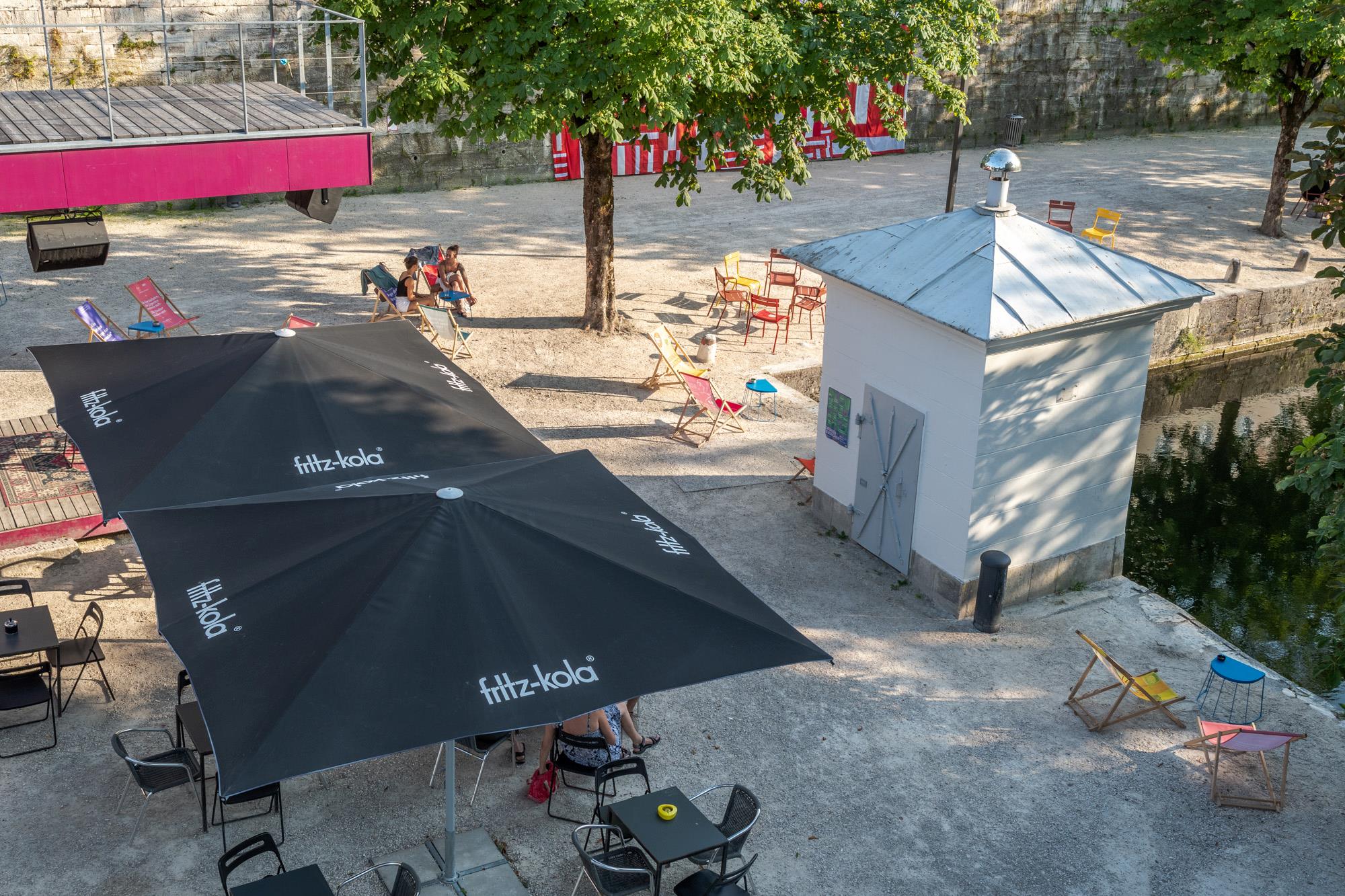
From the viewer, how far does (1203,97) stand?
31.6m

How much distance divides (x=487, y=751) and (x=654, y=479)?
499 centimetres

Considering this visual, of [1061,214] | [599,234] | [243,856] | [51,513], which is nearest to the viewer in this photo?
[243,856]

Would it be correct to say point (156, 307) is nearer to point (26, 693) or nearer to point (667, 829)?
point (26, 693)

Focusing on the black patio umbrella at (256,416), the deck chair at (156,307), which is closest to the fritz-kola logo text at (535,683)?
the black patio umbrella at (256,416)

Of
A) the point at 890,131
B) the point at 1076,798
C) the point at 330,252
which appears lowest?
the point at 1076,798

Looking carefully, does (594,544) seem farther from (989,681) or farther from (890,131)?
(890,131)

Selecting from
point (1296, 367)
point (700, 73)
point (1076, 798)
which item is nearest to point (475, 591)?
point (1076, 798)

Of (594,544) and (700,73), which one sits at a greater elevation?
(700,73)

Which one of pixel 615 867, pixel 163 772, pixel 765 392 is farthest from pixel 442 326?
pixel 615 867

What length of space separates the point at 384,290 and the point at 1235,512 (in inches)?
431

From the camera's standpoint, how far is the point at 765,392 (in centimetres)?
1485

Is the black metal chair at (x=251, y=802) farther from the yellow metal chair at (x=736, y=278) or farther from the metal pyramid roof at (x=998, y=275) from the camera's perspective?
the yellow metal chair at (x=736, y=278)

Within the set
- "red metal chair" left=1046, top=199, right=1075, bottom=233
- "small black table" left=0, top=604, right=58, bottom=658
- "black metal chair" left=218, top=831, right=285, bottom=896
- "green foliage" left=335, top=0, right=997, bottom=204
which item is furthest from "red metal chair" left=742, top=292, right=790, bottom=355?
"black metal chair" left=218, top=831, right=285, bottom=896

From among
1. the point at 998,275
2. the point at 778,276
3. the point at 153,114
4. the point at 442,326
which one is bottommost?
the point at 442,326
